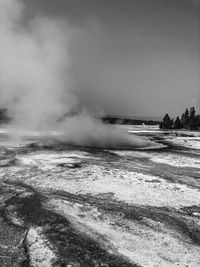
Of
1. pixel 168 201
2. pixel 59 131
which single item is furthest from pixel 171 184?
pixel 59 131

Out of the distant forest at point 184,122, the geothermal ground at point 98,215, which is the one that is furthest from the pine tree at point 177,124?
the geothermal ground at point 98,215

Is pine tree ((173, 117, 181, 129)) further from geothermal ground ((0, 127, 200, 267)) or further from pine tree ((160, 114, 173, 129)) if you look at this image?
geothermal ground ((0, 127, 200, 267))

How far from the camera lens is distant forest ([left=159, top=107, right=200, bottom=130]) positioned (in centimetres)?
5569

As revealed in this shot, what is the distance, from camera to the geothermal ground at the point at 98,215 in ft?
17.8

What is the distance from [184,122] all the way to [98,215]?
2182 inches

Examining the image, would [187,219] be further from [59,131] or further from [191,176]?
[59,131]

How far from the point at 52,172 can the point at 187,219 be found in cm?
625

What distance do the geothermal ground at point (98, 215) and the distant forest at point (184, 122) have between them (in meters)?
44.9

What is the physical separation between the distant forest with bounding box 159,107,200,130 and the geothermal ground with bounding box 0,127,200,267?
4495cm

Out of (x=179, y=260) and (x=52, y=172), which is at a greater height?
(x=52, y=172)

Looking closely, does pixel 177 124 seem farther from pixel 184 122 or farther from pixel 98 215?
pixel 98 215

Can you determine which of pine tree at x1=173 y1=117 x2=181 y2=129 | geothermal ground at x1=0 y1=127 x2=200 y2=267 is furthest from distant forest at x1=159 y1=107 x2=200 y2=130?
geothermal ground at x1=0 y1=127 x2=200 y2=267

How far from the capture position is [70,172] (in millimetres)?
11742

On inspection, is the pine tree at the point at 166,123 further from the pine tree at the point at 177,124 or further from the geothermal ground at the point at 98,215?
the geothermal ground at the point at 98,215
